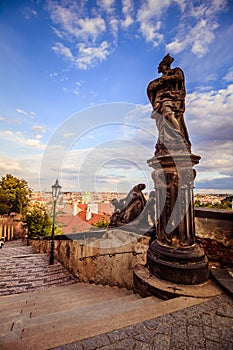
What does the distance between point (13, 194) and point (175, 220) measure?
25.0 m

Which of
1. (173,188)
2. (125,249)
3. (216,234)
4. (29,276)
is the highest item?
(173,188)

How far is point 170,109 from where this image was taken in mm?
3025

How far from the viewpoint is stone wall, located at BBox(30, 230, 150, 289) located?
11.9 feet

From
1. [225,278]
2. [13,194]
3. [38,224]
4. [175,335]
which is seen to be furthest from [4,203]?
[175,335]

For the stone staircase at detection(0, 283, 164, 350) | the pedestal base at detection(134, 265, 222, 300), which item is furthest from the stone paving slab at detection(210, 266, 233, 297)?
the stone staircase at detection(0, 283, 164, 350)

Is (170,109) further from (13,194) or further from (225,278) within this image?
(13,194)

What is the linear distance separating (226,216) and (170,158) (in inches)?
62.4

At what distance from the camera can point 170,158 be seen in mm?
2791

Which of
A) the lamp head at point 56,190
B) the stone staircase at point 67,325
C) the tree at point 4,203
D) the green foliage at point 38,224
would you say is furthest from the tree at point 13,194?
the stone staircase at point 67,325

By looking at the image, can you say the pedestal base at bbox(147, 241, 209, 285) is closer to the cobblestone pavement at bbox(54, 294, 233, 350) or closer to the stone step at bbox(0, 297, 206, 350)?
the stone step at bbox(0, 297, 206, 350)

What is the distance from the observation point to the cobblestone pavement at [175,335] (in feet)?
4.59

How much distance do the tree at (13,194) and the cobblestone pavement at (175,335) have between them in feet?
79.6

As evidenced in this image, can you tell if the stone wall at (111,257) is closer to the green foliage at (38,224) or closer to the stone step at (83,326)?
the stone step at (83,326)

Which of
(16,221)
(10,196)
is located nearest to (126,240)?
(16,221)
